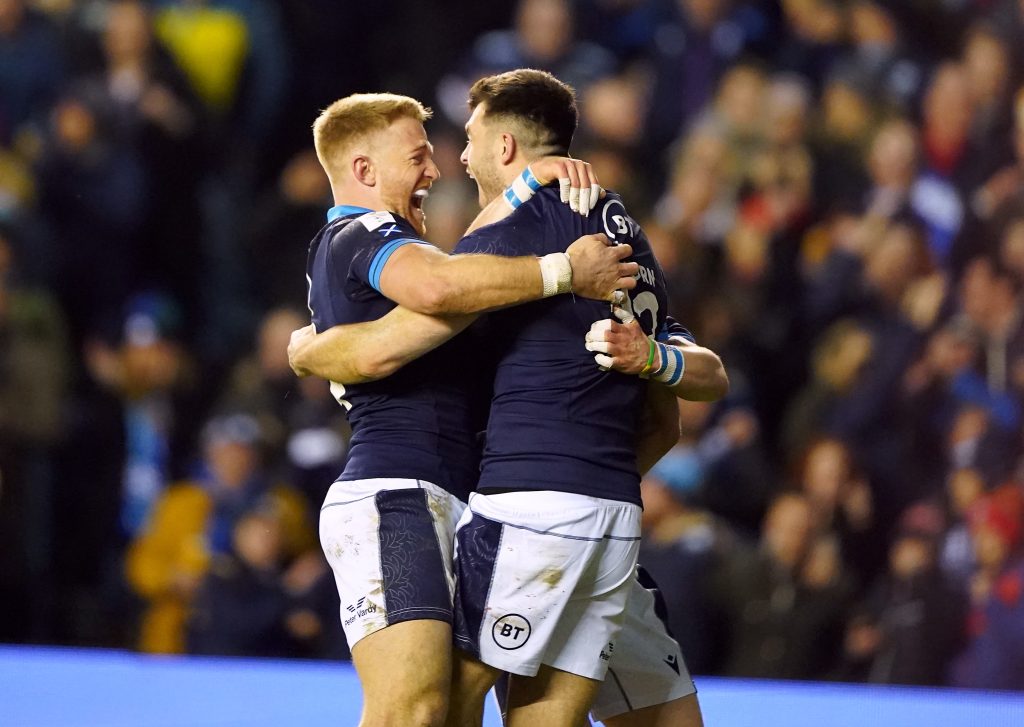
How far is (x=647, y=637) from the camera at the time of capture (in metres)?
3.32

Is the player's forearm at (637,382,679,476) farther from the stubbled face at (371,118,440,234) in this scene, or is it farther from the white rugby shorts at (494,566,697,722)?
the stubbled face at (371,118,440,234)

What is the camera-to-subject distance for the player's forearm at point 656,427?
10.4ft

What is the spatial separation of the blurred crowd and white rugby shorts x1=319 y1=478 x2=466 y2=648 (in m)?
3.73

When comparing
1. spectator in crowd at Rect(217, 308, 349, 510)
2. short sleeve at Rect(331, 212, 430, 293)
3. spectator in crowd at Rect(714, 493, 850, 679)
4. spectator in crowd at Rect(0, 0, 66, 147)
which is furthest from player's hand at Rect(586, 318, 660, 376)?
spectator in crowd at Rect(0, 0, 66, 147)

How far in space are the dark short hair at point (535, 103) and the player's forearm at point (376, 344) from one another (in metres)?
0.48

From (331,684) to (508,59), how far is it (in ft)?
11.1

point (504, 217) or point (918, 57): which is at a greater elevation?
point (918, 57)

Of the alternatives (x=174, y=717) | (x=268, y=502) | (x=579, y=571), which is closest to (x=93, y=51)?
(x=268, y=502)

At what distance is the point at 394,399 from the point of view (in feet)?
9.95

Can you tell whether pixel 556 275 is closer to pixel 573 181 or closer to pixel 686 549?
pixel 573 181

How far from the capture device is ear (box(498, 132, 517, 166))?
2971mm

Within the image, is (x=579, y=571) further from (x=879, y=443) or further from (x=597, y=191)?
(x=879, y=443)

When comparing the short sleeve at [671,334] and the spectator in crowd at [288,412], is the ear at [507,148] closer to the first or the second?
the short sleeve at [671,334]

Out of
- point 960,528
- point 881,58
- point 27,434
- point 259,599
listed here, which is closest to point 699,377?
point 960,528
